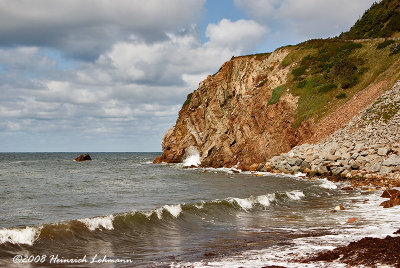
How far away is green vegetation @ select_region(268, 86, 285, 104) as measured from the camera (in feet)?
158

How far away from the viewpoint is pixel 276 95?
48.8m

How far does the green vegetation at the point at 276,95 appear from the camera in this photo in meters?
48.1

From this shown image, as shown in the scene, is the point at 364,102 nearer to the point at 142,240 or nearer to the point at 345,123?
the point at 345,123

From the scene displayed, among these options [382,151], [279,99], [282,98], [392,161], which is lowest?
[392,161]

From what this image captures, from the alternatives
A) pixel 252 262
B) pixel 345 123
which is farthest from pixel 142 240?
pixel 345 123

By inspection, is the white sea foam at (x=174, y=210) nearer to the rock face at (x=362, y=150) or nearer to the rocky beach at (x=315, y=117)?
the rocky beach at (x=315, y=117)

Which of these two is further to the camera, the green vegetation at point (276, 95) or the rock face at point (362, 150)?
the green vegetation at point (276, 95)

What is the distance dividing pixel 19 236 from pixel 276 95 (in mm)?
41299

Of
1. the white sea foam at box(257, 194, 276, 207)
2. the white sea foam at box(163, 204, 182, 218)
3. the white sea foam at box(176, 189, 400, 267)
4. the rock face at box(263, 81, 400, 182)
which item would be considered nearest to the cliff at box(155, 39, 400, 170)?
the rock face at box(263, 81, 400, 182)

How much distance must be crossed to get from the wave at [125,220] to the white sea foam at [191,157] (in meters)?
38.1

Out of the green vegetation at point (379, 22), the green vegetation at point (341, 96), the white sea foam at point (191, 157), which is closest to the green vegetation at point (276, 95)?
the green vegetation at point (341, 96)

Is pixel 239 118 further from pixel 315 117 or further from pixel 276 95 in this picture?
pixel 315 117

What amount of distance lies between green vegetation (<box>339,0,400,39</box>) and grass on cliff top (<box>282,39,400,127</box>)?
1157 cm

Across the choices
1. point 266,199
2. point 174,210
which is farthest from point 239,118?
point 174,210
